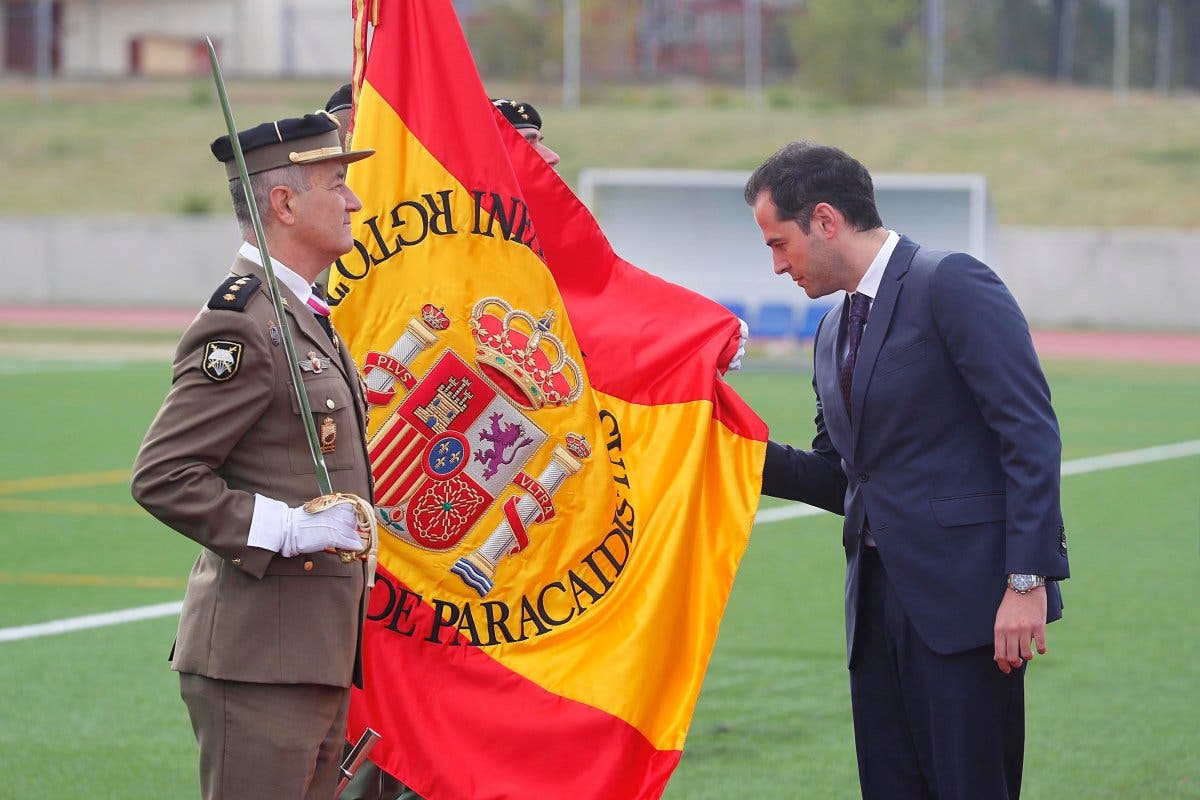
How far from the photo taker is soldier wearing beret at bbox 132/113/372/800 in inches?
135

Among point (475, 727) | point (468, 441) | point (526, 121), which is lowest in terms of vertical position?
point (475, 727)

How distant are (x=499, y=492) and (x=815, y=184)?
128cm

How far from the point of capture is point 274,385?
3.50 m

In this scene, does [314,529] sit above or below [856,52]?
below

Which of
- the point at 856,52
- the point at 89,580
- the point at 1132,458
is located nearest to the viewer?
the point at 89,580

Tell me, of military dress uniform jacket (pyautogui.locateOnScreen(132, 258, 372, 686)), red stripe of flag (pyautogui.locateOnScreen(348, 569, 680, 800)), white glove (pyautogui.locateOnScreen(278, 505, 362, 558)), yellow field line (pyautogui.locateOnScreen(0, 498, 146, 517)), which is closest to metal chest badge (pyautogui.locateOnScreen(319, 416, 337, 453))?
military dress uniform jacket (pyautogui.locateOnScreen(132, 258, 372, 686))

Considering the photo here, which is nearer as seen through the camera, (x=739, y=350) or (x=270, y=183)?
(x=270, y=183)

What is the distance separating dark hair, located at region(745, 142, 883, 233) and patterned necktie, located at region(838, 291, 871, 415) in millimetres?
189

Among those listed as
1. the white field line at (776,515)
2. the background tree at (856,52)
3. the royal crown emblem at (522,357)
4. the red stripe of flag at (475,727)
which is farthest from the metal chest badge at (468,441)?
the background tree at (856,52)

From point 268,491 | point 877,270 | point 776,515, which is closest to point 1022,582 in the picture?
point 877,270

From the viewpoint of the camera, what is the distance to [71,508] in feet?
37.6

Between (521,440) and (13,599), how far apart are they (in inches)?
194

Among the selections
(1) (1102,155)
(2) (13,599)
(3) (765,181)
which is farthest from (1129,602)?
(1) (1102,155)

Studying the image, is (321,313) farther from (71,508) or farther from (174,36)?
(174,36)
